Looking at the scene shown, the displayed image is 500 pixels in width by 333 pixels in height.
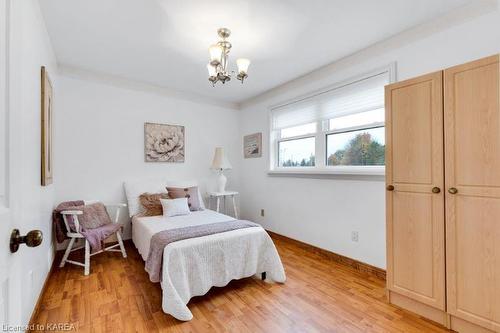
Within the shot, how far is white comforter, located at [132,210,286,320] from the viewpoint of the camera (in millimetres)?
1856

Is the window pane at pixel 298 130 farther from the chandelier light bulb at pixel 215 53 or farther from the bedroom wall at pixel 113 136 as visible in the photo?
the chandelier light bulb at pixel 215 53

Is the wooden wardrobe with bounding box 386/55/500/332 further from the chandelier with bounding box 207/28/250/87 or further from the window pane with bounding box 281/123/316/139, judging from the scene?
the window pane with bounding box 281/123/316/139

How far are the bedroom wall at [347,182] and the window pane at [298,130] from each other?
1.18 feet

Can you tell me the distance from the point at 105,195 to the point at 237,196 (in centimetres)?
216

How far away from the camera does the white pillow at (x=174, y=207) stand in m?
3.04

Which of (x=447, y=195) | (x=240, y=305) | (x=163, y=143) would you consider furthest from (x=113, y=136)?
(x=447, y=195)

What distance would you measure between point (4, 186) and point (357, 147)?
2834 millimetres

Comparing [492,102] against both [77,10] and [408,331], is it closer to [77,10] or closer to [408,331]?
[408,331]

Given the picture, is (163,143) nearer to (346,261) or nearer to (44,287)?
(44,287)

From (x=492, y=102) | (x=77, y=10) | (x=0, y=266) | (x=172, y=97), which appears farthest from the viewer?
(x=172, y=97)

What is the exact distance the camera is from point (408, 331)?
1668 mm

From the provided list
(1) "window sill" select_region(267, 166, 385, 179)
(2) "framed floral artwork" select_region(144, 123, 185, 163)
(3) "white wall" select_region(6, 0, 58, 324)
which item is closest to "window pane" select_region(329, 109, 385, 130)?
(1) "window sill" select_region(267, 166, 385, 179)

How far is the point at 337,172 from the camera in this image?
2840 millimetres

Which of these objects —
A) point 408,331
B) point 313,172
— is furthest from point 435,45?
point 408,331
